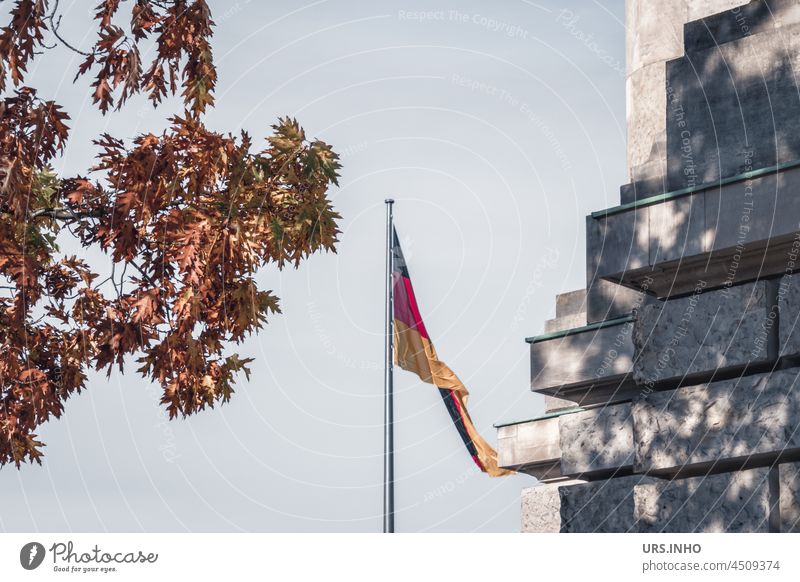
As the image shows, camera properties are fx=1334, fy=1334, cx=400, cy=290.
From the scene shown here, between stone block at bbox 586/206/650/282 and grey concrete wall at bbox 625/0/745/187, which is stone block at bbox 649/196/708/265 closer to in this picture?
stone block at bbox 586/206/650/282

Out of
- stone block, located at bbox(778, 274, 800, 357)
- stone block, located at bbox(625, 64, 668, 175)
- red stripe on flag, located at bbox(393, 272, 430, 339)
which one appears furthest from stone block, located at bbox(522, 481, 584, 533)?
red stripe on flag, located at bbox(393, 272, 430, 339)

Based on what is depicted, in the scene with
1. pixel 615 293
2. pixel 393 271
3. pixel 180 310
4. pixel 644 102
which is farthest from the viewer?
pixel 393 271

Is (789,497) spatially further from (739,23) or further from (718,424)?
(739,23)

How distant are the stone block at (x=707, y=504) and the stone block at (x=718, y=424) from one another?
0.10m

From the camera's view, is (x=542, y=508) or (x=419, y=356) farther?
(x=419, y=356)

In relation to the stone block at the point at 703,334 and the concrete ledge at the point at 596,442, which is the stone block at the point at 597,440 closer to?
the concrete ledge at the point at 596,442

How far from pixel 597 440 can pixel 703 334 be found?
1.13 meters

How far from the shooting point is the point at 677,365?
870cm

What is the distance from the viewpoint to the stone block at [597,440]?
9.01m

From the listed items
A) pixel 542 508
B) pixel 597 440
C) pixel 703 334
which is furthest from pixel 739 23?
pixel 542 508

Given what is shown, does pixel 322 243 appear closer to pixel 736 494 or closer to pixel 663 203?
pixel 663 203

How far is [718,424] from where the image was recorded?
8.41 m

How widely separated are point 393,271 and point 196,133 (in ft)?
40.8

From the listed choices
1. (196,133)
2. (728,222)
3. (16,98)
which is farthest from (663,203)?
(16,98)
